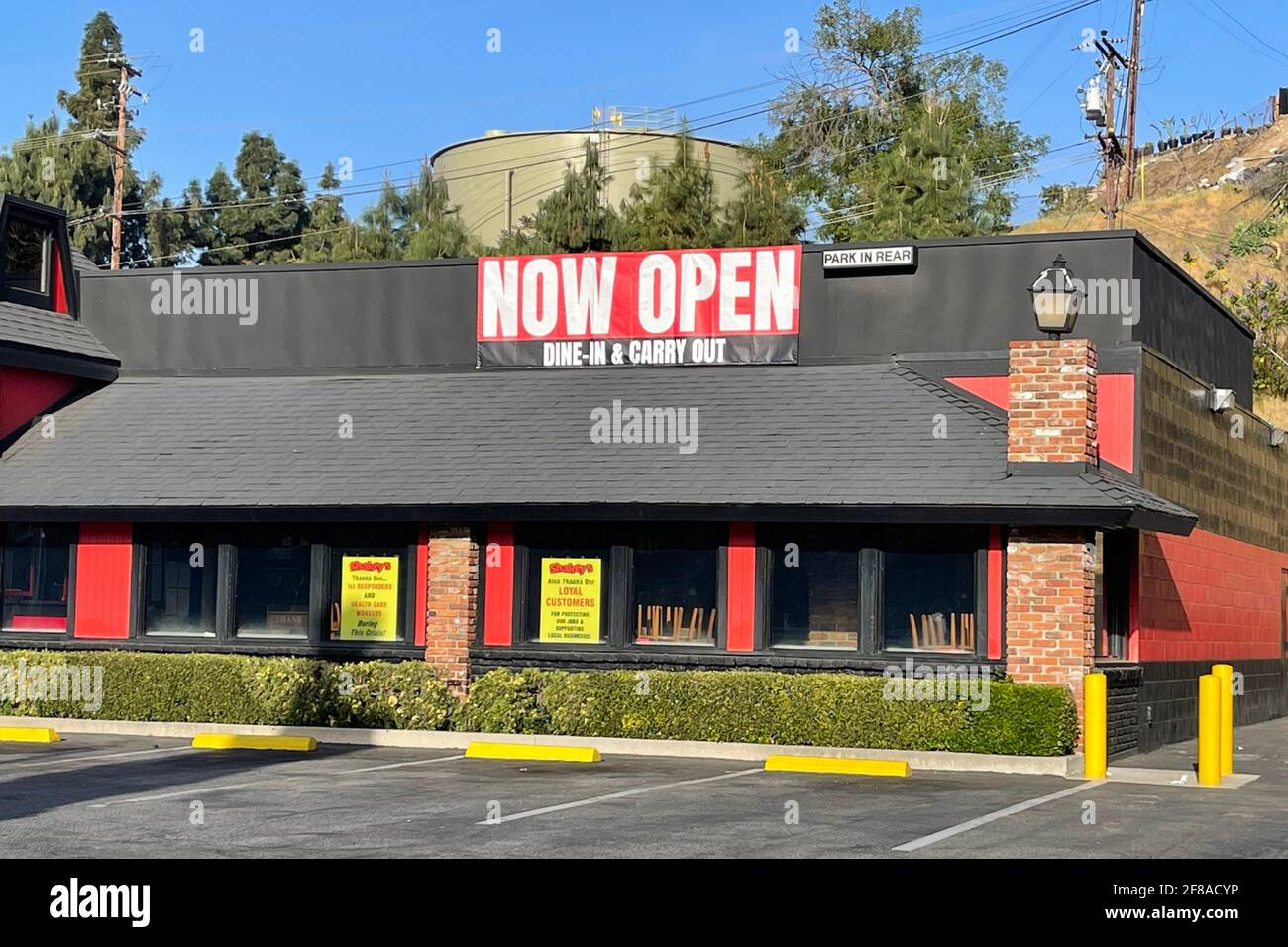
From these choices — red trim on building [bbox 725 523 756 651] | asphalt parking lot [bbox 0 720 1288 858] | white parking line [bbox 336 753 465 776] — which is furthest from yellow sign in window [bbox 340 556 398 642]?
red trim on building [bbox 725 523 756 651]

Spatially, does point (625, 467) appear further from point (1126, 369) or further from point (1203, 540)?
point (1203, 540)

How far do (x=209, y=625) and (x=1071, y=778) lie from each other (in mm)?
12589

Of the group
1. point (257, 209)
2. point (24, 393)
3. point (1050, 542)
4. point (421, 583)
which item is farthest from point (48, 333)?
point (257, 209)

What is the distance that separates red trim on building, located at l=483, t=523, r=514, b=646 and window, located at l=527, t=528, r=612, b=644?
28 cm

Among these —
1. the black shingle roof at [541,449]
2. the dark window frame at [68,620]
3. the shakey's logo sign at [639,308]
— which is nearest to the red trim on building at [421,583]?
the black shingle roof at [541,449]

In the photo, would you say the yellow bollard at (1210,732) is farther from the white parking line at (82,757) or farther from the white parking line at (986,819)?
the white parking line at (82,757)

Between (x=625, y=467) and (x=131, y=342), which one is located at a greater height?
(x=131, y=342)

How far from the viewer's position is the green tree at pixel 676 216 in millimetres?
42625

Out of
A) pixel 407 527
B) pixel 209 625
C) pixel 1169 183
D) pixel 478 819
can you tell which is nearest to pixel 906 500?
pixel 407 527

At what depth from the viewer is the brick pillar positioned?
2305 centimetres

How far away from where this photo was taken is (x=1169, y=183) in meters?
112

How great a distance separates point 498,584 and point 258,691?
3.64 m

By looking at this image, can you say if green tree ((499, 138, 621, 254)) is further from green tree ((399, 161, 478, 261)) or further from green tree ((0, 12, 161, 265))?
green tree ((0, 12, 161, 265))

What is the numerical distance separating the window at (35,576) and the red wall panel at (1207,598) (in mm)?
15895
